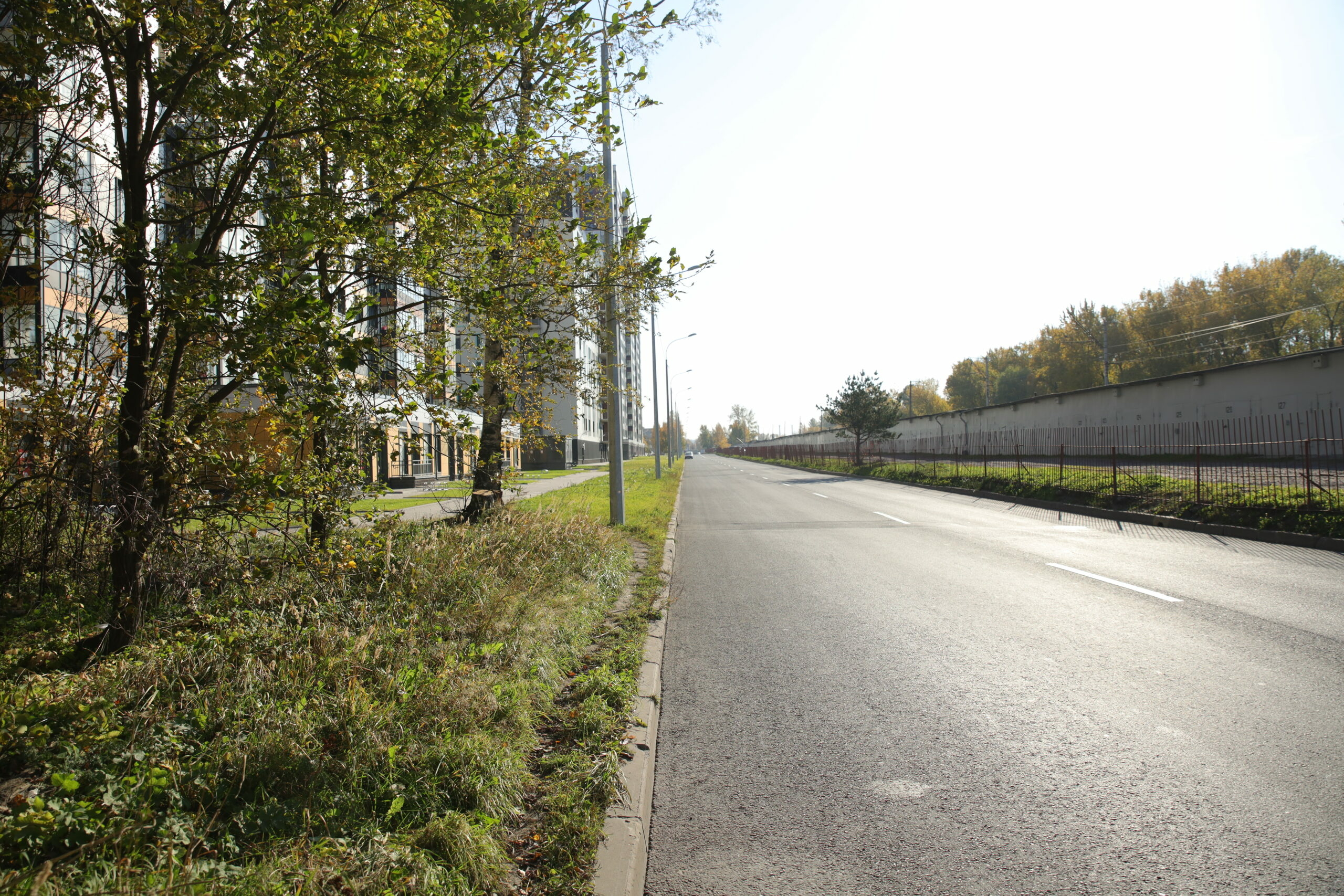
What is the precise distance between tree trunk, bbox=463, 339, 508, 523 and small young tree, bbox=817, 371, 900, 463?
35.2m

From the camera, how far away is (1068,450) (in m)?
36.2

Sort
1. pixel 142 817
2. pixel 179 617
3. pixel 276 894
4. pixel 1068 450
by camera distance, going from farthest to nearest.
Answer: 1. pixel 1068 450
2. pixel 179 617
3. pixel 142 817
4. pixel 276 894

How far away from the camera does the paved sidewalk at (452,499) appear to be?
977cm

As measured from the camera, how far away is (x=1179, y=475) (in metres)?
20.2

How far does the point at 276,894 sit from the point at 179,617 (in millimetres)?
2538

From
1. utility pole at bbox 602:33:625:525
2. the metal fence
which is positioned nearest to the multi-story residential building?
utility pole at bbox 602:33:625:525

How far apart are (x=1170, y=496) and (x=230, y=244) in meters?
17.4

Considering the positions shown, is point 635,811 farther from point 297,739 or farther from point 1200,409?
point 1200,409

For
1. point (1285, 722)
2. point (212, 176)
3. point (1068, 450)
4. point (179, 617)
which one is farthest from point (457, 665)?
point (1068, 450)

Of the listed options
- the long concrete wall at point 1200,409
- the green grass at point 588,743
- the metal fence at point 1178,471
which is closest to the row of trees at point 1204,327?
the long concrete wall at point 1200,409

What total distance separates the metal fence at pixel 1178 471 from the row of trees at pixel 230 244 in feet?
44.9

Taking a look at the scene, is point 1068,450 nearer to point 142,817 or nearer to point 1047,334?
point 142,817

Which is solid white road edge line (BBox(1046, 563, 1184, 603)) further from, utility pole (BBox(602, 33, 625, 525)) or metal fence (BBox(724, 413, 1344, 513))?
utility pole (BBox(602, 33, 625, 525))

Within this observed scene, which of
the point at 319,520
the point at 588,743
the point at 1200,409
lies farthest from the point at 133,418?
the point at 1200,409
